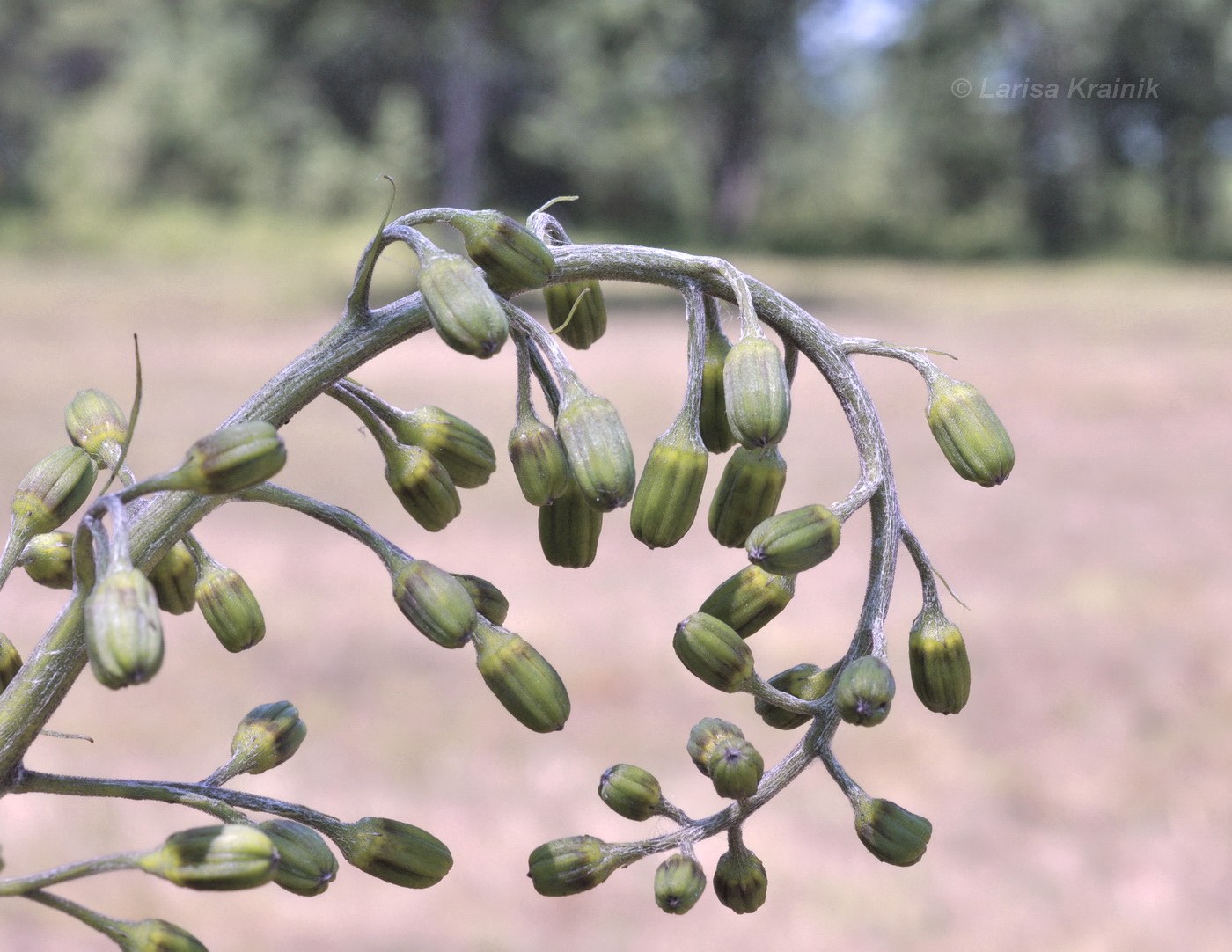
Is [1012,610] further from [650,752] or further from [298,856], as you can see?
[298,856]

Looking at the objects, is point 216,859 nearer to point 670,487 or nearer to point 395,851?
point 395,851

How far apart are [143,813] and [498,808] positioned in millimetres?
1078

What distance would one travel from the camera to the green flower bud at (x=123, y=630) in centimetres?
53

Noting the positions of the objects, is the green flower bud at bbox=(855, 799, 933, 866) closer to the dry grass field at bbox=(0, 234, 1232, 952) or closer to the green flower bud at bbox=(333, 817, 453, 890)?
the green flower bud at bbox=(333, 817, 453, 890)

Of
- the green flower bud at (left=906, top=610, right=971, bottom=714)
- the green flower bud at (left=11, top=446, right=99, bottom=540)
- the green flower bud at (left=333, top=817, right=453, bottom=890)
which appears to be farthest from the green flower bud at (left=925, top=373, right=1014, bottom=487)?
the green flower bud at (left=11, top=446, right=99, bottom=540)

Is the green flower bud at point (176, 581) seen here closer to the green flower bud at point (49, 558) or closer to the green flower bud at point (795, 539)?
the green flower bud at point (49, 558)

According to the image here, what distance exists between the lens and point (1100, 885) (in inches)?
159

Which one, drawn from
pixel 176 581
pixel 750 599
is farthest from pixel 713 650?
pixel 176 581

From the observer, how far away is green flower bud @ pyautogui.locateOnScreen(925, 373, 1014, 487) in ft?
2.43

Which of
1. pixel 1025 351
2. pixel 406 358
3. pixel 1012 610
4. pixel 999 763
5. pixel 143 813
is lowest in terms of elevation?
pixel 143 813

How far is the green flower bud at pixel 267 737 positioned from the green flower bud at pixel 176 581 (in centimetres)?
7

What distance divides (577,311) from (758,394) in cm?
17

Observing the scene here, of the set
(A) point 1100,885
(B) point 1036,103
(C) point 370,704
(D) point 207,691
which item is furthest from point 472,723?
(B) point 1036,103

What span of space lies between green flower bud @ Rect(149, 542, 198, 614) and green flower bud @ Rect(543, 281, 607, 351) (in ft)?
0.78
